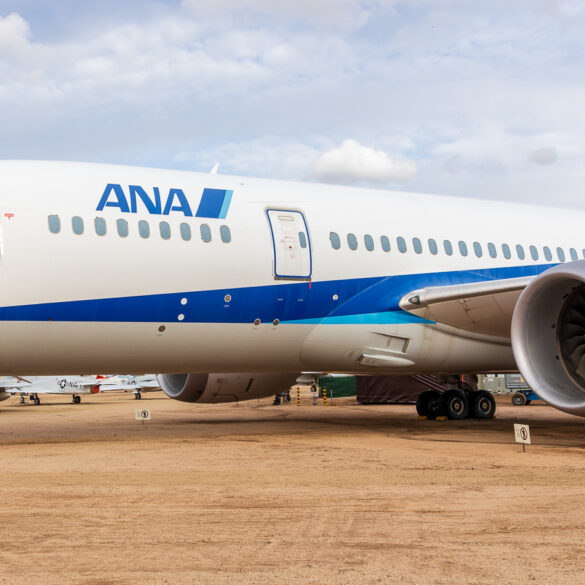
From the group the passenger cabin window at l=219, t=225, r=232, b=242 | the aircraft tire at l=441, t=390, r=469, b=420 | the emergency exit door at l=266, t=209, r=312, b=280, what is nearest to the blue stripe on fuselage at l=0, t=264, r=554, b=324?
the emergency exit door at l=266, t=209, r=312, b=280

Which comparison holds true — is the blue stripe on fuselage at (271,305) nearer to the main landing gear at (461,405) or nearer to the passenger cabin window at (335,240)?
the passenger cabin window at (335,240)

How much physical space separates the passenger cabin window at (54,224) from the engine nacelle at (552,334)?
620 cm

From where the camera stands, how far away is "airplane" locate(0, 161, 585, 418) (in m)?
10.0

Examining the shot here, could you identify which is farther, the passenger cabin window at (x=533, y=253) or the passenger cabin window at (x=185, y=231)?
the passenger cabin window at (x=533, y=253)

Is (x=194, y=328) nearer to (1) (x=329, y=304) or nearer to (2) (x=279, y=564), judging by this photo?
(1) (x=329, y=304)

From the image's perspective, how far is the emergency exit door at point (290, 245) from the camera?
37.5ft

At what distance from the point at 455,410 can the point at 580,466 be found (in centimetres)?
819

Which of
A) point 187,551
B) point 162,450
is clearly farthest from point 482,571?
point 162,450

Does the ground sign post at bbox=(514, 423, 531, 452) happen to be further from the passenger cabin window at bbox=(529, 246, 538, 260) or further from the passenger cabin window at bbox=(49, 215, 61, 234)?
the passenger cabin window at bbox=(49, 215, 61, 234)

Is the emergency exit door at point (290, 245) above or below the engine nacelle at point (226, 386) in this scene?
above

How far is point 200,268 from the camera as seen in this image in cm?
1080

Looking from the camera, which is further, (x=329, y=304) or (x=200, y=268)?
(x=329, y=304)

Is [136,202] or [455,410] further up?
[136,202]

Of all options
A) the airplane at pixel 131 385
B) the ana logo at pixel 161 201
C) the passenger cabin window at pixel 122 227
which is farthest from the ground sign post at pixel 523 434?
the airplane at pixel 131 385
